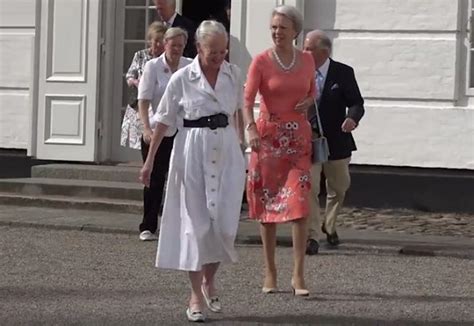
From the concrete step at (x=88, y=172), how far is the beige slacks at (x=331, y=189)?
3356 millimetres

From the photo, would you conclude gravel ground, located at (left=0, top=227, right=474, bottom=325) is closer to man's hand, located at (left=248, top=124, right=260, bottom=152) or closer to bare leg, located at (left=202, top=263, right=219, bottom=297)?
bare leg, located at (left=202, top=263, right=219, bottom=297)

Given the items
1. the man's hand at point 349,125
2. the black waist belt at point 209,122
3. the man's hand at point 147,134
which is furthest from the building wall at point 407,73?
the black waist belt at point 209,122

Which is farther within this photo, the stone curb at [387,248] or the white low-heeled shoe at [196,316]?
the stone curb at [387,248]

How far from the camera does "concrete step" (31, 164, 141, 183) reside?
1362 cm

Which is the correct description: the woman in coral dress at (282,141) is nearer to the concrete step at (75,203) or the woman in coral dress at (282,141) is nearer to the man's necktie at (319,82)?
the man's necktie at (319,82)

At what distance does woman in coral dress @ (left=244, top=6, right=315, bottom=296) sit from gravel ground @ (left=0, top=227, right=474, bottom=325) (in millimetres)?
493

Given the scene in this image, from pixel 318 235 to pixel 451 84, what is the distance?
3.19 metres

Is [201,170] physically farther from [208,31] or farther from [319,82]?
[319,82]

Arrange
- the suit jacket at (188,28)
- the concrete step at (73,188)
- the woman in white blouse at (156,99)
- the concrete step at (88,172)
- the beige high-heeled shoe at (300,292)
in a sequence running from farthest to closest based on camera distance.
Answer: the concrete step at (88,172) → the concrete step at (73,188) → the suit jacket at (188,28) → the woman in white blouse at (156,99) → the beige high-heeled shoe at (300,292)

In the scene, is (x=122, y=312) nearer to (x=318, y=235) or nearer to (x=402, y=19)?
(x=318, y=235)

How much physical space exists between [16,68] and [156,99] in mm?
4405

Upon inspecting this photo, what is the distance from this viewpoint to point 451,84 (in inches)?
504

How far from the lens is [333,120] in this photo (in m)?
10.5

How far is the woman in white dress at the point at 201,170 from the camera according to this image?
7.41 m
